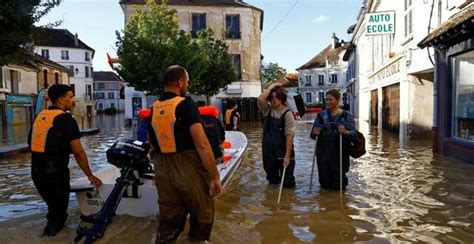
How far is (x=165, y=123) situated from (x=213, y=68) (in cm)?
2655

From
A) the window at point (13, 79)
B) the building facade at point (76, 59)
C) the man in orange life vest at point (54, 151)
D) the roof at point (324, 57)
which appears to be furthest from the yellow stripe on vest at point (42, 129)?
the roof at point (324, 57)

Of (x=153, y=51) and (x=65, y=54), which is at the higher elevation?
(x=65, y=54)

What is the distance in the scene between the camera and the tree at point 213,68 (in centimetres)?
3013

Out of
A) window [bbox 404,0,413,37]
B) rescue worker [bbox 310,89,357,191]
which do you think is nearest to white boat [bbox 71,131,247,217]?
rescue worker [bbox 310,89,357,191]

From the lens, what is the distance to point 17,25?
663 centimetres

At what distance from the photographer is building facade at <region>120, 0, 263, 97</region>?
120ft

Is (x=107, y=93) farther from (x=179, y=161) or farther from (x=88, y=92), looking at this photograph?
(x=179, y=161)

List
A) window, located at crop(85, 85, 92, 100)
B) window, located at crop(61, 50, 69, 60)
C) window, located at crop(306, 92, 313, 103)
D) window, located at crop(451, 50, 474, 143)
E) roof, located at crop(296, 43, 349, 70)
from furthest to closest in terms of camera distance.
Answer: window, located at crop(306, 92, 313, 103), window, located at crop(85, 85, 92, 100), window, located at crop(61, 50, 69, 60), roof, located at crop(296, 43, 349, 70), window, located at crop(451, 50, 474, 143)

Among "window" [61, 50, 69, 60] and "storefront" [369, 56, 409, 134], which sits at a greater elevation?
"window" [61, 50, 69, 60]

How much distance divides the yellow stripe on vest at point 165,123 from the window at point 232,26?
3400 cm

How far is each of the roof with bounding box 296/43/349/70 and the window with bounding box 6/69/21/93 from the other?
43436mm

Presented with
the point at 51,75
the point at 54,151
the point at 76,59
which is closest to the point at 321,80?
the point at 76,59

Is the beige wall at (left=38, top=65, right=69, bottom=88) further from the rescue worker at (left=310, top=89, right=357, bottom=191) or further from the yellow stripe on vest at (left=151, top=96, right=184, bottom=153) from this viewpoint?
the yellow stripe on vest at (left=151, top=96, right=184, bottom=153)

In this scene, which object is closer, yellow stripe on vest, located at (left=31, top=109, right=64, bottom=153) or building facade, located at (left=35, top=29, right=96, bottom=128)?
yellow stripe on vest, located at (left=31, top=109, right=64, bottom=153)
